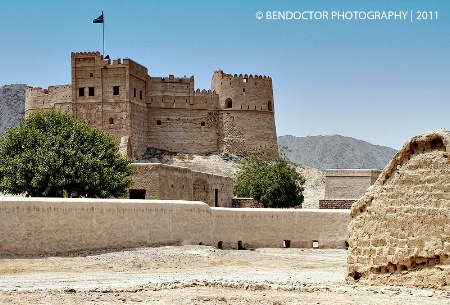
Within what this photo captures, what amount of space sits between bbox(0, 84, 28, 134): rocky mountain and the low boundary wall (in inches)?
3320

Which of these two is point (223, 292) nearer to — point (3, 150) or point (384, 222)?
point (384, 222)

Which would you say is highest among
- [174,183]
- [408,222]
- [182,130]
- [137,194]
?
[182,130]

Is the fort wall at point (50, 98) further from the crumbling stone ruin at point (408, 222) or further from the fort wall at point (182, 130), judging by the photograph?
the crumbling stone ruin at point (408, 222)

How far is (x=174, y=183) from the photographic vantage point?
2959cm

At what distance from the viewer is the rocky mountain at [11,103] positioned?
341ft

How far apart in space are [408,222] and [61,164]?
49.3 ft

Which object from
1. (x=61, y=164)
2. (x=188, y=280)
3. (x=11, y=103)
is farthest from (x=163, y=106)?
(x=11, y=103)

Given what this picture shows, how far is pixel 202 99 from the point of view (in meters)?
61.9

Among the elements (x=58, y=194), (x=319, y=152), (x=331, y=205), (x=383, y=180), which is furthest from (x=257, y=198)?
(x=319, y=152)

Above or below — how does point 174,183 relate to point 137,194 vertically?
above

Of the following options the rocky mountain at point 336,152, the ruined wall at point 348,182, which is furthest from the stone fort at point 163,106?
the rocky mountain at point 336,152

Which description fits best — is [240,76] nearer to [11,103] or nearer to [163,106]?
[163,106]

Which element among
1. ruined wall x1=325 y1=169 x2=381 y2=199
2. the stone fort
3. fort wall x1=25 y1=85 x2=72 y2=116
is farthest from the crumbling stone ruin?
fort wall x1=25 y1=85 x2=72 y2=116

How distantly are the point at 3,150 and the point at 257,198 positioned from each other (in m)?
14.8
